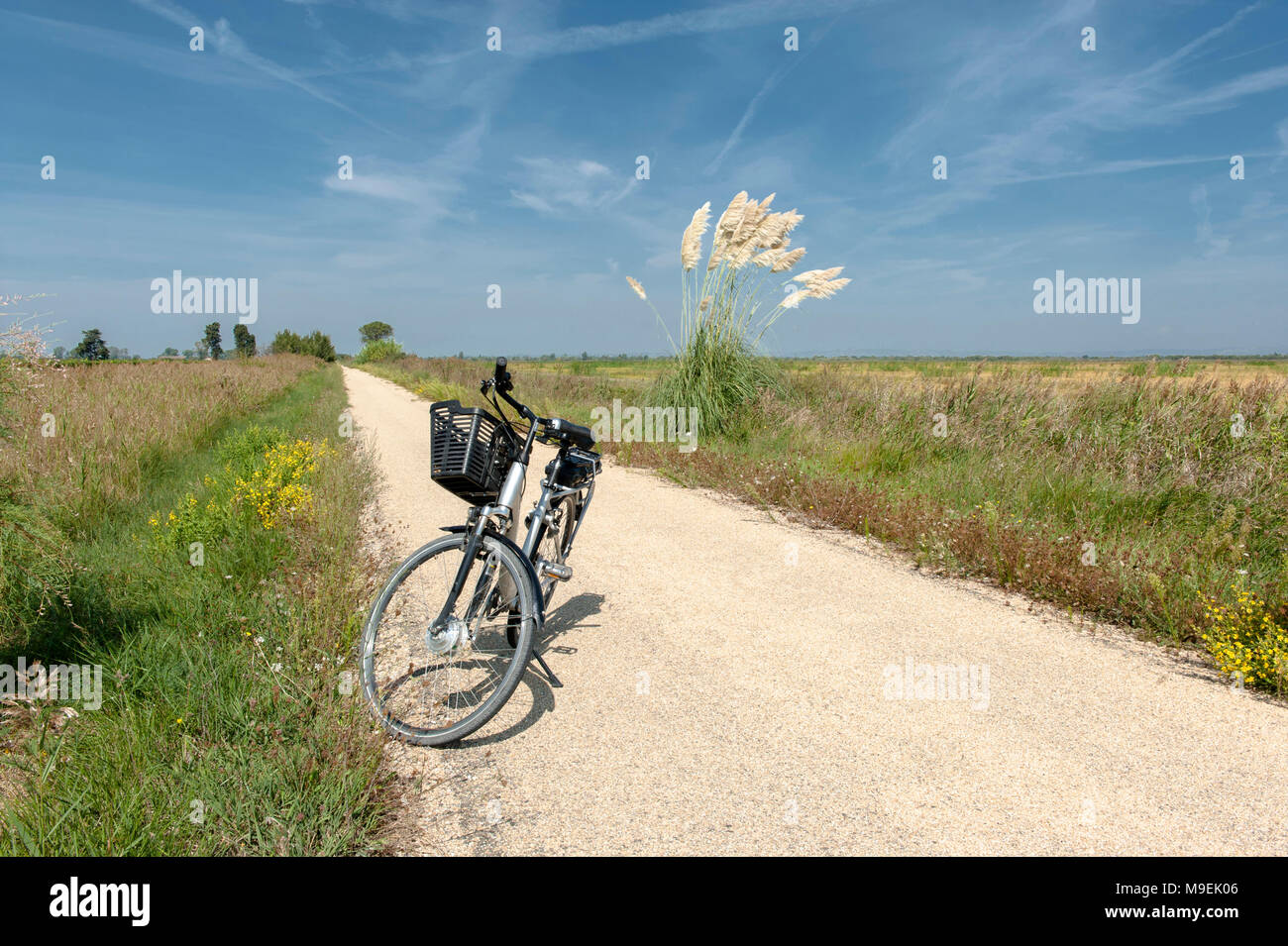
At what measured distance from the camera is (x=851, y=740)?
3.14m

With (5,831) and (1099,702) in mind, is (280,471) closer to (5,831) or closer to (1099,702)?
(5,831)

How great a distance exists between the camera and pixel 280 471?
6.69 m

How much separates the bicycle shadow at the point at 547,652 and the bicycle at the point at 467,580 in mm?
115

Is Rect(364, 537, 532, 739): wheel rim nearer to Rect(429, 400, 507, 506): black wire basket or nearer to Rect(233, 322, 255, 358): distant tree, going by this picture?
Rect(429, 400, 507, 506): black wire basket

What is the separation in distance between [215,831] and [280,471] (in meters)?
5.08

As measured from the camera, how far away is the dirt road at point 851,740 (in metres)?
2.49

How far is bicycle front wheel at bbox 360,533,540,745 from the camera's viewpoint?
3031mm

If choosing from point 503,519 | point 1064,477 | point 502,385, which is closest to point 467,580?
point 503,519

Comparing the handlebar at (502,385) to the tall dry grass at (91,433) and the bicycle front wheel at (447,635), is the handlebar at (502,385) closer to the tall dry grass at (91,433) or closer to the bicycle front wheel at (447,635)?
the bicycle front wheel at (447,635)

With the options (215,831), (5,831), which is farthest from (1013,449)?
(5,831)

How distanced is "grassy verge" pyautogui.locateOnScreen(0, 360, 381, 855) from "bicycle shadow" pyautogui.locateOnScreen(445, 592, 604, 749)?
60 centimetres

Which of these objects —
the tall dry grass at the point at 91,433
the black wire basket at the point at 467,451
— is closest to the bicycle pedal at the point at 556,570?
the black wire basket at the point at 467,451

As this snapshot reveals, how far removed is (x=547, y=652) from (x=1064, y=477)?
17.8ft

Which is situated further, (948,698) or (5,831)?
(948,698)
